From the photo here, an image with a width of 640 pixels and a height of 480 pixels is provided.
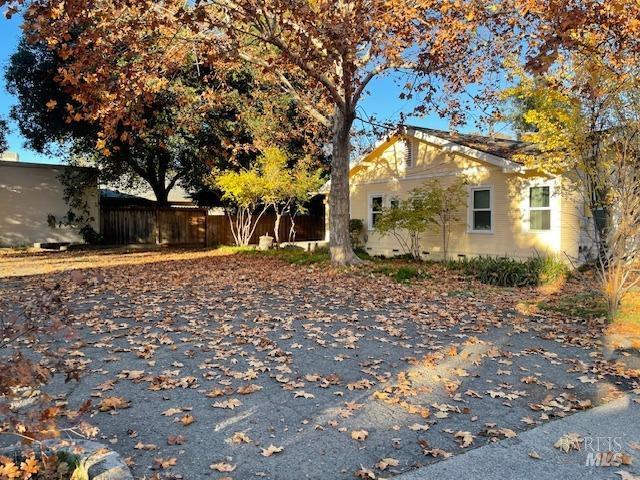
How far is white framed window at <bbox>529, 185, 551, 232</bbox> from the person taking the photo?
13977 mm

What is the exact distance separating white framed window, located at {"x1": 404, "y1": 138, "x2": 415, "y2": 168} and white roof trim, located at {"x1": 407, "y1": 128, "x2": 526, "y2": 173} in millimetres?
441

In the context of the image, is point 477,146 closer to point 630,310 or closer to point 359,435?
point 630,310

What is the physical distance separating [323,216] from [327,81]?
57.4 ft

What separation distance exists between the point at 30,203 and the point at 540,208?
21.0 meters

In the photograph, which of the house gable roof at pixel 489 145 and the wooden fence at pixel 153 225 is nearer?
the house gable roof at pixel 489 145

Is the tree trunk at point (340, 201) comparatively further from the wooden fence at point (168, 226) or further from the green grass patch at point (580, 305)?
the wooden fence at point (168, 226)

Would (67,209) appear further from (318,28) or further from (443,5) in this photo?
(443,5)

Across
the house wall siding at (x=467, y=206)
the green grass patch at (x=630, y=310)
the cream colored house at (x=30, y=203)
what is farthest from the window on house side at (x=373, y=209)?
the cream colored house at (x=30, y=203)

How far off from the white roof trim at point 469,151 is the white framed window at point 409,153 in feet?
1.45

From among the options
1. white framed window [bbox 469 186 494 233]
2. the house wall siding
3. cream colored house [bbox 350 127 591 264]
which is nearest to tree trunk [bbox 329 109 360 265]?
cream colored house [bbox 350 127 591 264]

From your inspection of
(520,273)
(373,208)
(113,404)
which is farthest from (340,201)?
(113,404)

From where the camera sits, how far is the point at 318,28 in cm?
939

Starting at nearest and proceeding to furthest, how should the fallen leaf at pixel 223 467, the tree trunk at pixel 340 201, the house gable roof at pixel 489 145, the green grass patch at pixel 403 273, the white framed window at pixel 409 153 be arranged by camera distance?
the fallen leaf at pixel 223 467 → the green grass patch at pixel 403 273 → the tree trunk at pixel 340 201 → the house gable roof at pixel 489 145 → the white framed window at pixel 409 153

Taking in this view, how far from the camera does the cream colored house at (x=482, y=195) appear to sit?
13766 mm
